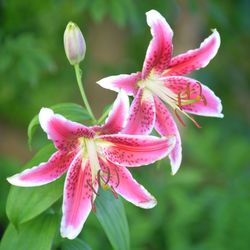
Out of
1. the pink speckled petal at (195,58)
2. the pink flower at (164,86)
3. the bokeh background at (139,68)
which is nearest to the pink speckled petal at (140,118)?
the pink flower at (164,86)

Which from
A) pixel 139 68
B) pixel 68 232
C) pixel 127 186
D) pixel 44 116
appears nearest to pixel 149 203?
pixel 127 186

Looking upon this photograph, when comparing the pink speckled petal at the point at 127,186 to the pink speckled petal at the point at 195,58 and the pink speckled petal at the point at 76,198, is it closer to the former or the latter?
the pink speckled petal at the point at 76,198

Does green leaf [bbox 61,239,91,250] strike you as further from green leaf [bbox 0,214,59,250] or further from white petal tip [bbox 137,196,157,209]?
white petal tip [bbox 137,196,157,209]

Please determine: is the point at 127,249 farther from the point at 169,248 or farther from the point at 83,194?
the point at 169,248

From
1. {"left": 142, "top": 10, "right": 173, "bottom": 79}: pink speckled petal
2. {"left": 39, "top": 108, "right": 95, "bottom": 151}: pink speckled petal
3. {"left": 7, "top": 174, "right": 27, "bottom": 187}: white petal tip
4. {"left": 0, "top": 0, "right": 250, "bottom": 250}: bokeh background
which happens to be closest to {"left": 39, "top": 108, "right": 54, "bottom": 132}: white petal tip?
{"left": 39, "top": 108, "right": 95, "bottom": 151}: pink speckled petal

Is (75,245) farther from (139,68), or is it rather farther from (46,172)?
(139,68)
